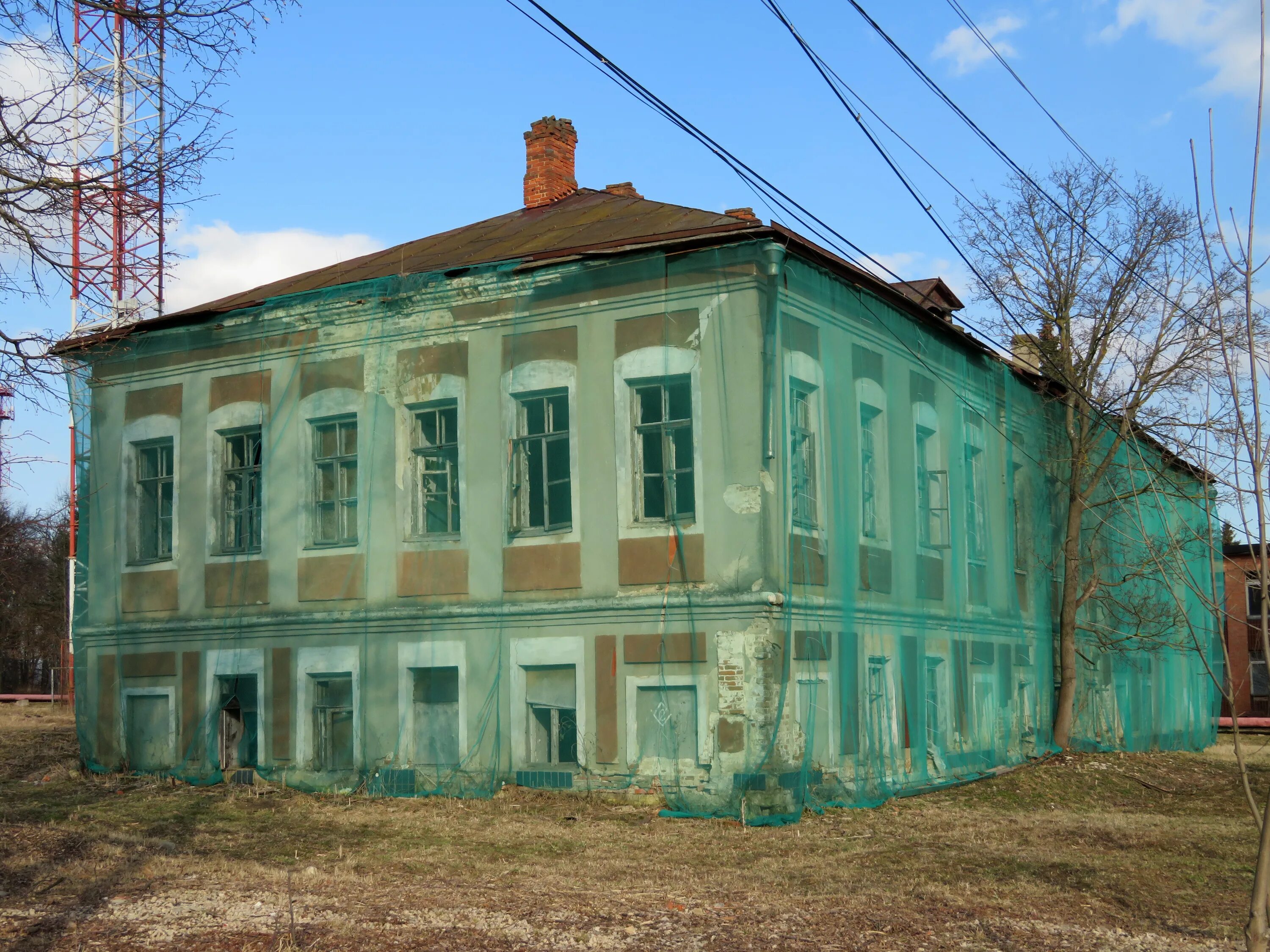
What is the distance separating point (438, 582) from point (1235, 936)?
9928mm

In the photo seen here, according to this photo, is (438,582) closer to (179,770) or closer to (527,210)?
(179,770)

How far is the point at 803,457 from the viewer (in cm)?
1467

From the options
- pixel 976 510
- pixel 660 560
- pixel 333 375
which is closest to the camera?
pixel 660 560

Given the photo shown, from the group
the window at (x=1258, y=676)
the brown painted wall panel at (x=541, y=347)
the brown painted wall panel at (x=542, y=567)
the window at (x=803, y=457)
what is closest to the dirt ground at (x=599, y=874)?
the brown painted wall panel at (x=542, y=567)

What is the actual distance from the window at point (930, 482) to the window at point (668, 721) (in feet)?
15.1

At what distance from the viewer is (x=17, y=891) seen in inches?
340

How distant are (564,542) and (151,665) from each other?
641 cm

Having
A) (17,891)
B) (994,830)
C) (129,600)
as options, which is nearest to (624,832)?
(994,830)

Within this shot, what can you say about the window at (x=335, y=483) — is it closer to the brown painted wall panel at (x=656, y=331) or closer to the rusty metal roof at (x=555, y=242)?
the rusty metal roof at (x=555, y=242)

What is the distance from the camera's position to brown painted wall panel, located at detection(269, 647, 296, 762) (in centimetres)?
1617

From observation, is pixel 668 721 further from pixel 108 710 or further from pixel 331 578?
pixel 108 710

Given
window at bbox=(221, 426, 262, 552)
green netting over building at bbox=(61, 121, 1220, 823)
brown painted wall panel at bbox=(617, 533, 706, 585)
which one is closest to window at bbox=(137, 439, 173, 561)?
green netting over building at bbox=(61, 121, 1220, 823)

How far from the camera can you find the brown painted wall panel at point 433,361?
1569 centimetres

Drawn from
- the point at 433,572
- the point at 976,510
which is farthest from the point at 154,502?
the point at 976,510
